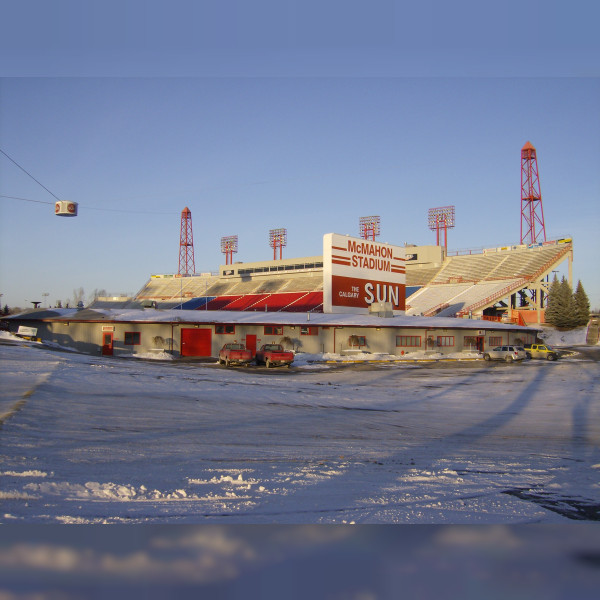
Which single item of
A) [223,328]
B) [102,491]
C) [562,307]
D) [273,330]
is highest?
[562,307]

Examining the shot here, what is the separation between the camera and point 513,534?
16.4 feet

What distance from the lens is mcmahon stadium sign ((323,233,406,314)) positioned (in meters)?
39.8

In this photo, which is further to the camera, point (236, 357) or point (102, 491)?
point (236, 357)

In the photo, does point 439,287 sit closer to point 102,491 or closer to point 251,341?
point 251,341

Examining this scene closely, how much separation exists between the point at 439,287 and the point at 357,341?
131 feet

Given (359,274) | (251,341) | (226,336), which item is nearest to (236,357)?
(226,336)

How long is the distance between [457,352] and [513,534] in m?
38.6

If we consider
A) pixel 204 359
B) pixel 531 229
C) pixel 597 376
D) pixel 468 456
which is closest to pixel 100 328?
pixel 204 359

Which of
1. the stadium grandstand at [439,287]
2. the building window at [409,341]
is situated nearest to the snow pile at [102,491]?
the building window at [409,341]

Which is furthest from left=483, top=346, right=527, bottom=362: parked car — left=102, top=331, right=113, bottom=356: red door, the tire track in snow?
the tire track in snow

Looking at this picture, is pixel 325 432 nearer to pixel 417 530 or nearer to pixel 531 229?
pixel 417 530

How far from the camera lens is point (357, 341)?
1548 inches

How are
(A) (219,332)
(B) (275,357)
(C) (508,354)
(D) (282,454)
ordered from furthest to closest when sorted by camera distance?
(A) (219,332)
(C) (508,354)
(B) (275,357)
(D) (282,454)

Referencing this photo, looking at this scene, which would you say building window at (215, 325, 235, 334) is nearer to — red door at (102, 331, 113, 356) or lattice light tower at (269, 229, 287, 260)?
red door at (102, 331, 113, 356)
